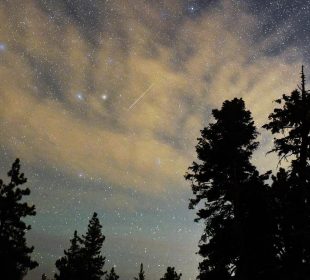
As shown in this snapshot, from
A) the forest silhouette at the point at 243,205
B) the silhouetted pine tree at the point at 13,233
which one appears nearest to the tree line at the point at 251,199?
the forest silhouette at the point at 243,205

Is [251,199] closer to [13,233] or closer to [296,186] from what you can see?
[296,186]

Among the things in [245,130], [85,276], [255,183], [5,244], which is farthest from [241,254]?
[85,276]

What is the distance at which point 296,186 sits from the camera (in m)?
14.8

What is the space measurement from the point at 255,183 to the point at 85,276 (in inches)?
1093

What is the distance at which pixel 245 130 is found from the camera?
70.3 feet

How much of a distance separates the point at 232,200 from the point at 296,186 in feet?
18.0

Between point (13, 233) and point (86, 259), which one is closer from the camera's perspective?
point (13, 233)

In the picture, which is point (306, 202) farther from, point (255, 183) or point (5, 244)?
point (5, 244)

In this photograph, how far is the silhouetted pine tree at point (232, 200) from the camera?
1814 cm

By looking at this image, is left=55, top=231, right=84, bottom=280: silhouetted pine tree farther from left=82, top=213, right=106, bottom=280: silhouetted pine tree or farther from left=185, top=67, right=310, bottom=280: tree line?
left=185, top=67, right=310, bottom=280: tree line

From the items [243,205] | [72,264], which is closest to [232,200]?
[243,205]

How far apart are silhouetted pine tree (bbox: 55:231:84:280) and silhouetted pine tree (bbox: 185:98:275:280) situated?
2273 centimetres

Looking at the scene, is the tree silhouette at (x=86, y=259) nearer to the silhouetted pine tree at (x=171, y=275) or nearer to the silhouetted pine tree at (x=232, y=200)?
the silhouetted pine tree at (x=171, y=275)

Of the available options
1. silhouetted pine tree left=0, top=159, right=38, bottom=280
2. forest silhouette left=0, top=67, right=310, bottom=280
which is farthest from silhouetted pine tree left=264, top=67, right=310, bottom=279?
silhouetted pine tree left=0, top=159, right=38, bottom=280
